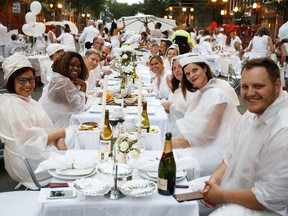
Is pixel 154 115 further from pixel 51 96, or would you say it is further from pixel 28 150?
pixel 28 150

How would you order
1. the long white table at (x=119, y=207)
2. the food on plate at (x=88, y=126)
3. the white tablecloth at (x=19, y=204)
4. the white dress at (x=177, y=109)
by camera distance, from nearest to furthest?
1. the long white table at (x=119, y=207)
2. the white tablecloth at (x=19, y=204)
3. the food on plate at (x=88, y=126)
4. the white dress at (x=177, y=109)

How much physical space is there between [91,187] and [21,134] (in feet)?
3.73

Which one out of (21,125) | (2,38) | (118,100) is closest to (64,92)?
(118,100)

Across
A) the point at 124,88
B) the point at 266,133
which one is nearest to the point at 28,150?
the point at 266,133

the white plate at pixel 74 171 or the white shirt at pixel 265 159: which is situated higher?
the white shirt at pixel 265 159

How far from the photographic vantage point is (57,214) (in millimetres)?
2016

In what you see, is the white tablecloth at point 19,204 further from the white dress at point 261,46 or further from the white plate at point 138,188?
the white dress at point 261,46

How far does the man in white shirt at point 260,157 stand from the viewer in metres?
2.04

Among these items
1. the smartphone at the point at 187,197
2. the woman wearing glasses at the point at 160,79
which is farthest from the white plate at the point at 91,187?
the woman wearing glasses at the point at 160,79

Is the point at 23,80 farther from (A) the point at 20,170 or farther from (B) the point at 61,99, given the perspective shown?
(B) the point at 61,99

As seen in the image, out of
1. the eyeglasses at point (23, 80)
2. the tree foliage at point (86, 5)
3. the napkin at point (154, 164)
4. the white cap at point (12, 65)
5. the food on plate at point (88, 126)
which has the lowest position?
the food on plate at point (88, 126)

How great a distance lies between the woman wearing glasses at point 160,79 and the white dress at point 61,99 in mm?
1803

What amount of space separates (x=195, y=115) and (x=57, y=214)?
1.71 metres

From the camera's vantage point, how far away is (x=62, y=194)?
2.08 metres
